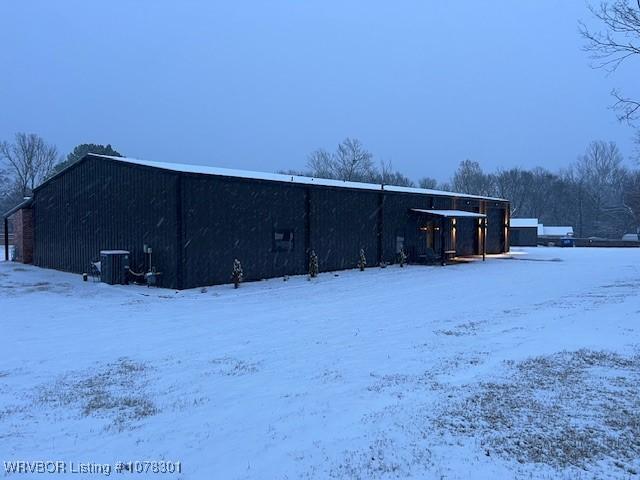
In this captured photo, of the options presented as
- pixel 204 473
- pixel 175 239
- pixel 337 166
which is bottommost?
pixel 204 473

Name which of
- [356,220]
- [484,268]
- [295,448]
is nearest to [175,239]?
[356,220]

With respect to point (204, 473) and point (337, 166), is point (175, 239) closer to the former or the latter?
point (204, 473)

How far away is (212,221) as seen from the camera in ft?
54.3

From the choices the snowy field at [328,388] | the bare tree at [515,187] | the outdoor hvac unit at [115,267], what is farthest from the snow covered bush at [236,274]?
the bare tree at [515,187]

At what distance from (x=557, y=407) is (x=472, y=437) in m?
1.34

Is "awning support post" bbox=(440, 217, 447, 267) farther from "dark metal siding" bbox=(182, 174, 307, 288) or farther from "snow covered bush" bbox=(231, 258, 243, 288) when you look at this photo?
"snow covered bush" bbox=(231, 258, 243, 288)

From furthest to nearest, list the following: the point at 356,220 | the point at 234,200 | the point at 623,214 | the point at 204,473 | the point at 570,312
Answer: the point at 623,214 → the point at 356,220 → the point at 234,200 → the point at 570,312 → the point at 204,473

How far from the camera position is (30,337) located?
29.8 ft

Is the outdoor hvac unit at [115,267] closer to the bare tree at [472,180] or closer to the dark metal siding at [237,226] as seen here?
the dark metal siding at [237,226]

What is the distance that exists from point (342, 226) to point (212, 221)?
6.85 metres

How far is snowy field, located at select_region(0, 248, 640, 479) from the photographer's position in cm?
426

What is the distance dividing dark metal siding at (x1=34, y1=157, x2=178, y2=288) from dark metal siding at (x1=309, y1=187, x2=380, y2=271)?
20.3 ft

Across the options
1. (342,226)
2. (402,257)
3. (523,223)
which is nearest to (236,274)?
(342,226)

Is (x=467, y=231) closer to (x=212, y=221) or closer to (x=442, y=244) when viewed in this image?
(x=442, y=244)
